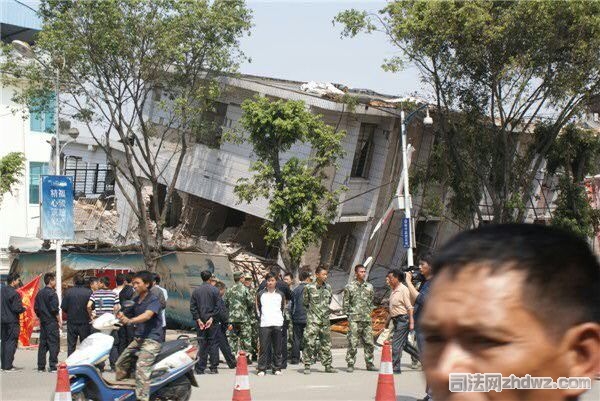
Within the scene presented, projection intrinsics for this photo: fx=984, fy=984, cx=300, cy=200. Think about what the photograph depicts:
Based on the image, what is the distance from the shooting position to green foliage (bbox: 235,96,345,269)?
24.3m

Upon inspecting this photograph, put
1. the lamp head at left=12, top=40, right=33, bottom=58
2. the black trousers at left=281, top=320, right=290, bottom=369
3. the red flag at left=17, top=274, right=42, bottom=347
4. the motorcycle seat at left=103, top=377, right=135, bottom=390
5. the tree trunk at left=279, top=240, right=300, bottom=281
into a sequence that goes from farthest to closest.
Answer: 1. the tree trunk at left=279, top=240, right=300, bottom=281
2. the lamp head at left=12, top=40, right=33, bottom=58
3. the red flag at left=17, top=274, right=42, bottom=347
4. the black trousers at left=281, top=320, right=290, bottom=369
5. the motorcycle seat at left=103, top=377, right=135, bottom=390

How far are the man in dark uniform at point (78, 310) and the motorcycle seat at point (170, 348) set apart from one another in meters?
4.90

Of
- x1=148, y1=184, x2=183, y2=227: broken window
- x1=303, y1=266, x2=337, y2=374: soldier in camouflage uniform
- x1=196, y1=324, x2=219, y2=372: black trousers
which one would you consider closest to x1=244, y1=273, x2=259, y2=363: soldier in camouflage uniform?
x1=196, y1=324, x2=219, y2=372: black trousers

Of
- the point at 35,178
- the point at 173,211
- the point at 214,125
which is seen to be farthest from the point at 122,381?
the point at 35,178

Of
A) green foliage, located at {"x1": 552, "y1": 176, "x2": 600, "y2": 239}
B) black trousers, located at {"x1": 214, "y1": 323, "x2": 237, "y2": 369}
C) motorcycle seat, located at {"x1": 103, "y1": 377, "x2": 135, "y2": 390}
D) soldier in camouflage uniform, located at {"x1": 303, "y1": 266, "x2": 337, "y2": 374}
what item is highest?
green foliage, located at {"x1": 552, "y1": 176, "x2": 600, "y2": 239}

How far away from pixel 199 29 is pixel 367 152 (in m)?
7.28

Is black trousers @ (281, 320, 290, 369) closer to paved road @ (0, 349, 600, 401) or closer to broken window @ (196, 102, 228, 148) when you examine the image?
paved road @ (0, 349, 600, 401)

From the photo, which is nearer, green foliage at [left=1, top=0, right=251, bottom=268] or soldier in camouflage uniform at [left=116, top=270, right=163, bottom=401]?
soldier in camouflage uniform at [left=116, top=270, right=163, bottom=401]

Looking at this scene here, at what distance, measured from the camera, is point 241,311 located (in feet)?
55.9

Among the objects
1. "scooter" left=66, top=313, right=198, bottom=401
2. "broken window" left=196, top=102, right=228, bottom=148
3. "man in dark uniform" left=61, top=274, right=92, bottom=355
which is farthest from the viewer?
"broken window" left=196, top=102, right=228, bottom=148

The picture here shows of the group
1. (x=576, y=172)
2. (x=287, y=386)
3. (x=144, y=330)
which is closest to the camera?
(x=144, y=330)

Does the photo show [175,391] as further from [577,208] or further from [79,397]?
Result: [577,208]

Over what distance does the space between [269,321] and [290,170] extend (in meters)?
9.61

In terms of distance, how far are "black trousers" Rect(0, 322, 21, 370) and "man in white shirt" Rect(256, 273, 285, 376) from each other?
4210 millimetres
